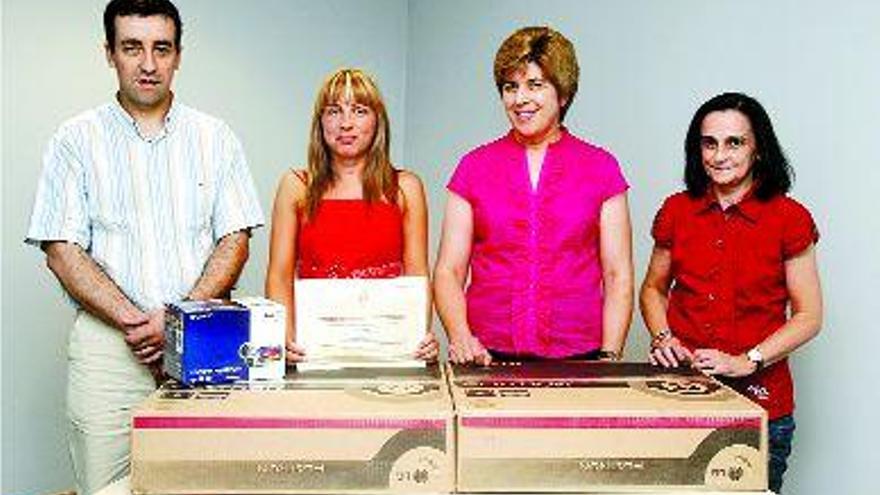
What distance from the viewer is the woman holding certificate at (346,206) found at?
202cm

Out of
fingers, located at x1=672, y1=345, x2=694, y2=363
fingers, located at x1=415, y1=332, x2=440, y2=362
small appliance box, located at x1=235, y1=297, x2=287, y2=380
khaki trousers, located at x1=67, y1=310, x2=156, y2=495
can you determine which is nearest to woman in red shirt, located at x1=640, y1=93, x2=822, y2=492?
fingers, located at x1=672, y1=345, x2=694, y2=363

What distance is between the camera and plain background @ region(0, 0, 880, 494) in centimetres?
212

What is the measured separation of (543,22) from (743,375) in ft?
5.75

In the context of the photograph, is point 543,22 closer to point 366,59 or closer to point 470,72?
point 470,72

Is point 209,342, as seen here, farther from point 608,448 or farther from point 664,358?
point 664,358

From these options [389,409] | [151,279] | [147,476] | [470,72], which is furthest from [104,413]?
[470,72]

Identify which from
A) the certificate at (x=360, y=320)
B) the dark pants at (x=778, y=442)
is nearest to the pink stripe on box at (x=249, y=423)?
the certificate at (x=360, y=320)

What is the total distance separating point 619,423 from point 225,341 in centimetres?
59

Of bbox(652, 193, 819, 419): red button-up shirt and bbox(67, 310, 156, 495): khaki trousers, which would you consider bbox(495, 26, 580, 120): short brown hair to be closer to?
bbox(652, 193, 819, 419): red button-up shirt

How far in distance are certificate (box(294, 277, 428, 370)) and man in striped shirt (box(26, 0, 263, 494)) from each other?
497 millimetres

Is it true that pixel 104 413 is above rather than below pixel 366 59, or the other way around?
below

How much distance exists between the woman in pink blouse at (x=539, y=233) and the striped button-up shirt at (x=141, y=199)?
20.0 inches

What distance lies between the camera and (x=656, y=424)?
4.15 feet

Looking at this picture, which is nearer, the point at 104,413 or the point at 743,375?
the point at 743,375
